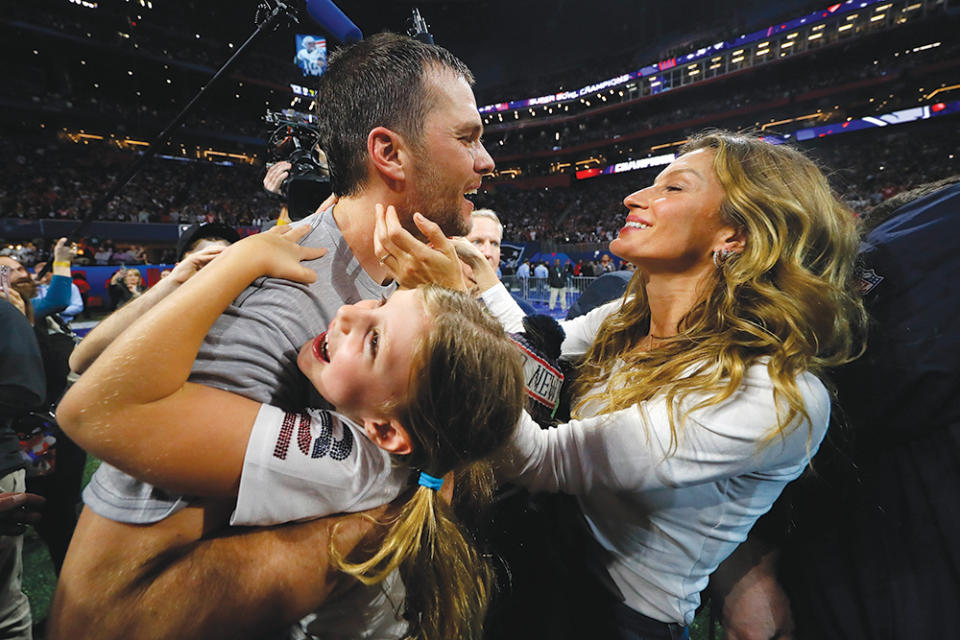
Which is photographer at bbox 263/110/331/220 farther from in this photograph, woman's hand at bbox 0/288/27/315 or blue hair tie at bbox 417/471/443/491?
woman's hand at bbox 0/288/27/315

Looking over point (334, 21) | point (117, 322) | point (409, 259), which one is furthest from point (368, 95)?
point (117, 322)

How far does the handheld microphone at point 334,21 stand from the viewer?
5.72 feet

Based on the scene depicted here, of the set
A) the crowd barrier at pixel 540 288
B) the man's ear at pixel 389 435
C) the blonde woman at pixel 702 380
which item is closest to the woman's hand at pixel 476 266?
the blonde woman at pixel 702 380

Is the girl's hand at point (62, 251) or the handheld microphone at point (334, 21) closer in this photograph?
the handheld microphone at point (334, 21)

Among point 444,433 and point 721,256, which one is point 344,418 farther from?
point 721,256

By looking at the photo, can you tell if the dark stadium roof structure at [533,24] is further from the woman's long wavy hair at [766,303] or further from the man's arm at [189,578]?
the man's arm at [189,578]

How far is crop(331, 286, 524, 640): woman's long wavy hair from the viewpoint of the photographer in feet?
3.48

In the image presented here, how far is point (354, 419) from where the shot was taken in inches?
45.4

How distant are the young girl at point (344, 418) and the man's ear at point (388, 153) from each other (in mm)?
393

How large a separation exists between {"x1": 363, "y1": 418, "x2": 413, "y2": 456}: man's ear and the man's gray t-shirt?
259mm

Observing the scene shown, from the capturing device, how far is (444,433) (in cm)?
109

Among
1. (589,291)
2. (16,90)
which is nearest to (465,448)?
(589,291)

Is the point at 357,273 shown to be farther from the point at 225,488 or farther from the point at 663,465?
the point at 663,465

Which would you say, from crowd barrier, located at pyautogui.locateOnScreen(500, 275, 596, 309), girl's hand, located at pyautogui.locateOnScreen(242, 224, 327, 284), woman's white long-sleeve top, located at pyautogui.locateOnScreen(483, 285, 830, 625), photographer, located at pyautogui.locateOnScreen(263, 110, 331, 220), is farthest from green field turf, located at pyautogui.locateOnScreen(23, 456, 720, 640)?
crowd barrier, located at pyautogui.locateOnScreen(500, 275, 596, 309)
